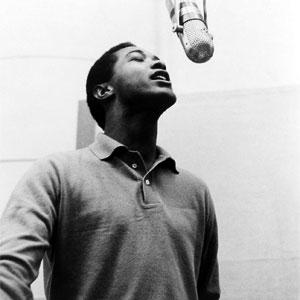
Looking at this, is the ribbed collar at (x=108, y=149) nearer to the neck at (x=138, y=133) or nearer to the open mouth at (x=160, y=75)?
the neck at (x=138, y=133)

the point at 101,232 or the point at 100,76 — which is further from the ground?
the point at 100,76

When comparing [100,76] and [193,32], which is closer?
[193,32]

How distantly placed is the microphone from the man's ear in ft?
0.76

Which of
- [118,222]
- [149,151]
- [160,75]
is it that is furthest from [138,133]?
[118,222]

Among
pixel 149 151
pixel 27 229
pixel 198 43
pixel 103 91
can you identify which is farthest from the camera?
pixel 103 91

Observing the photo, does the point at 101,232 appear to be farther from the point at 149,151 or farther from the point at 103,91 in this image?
the point at 103,91

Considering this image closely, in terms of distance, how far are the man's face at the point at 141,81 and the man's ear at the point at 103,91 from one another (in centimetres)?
1

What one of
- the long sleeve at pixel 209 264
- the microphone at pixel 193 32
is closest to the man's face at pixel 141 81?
the microphone at pixel 193 32

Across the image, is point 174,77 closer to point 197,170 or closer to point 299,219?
point 197,170

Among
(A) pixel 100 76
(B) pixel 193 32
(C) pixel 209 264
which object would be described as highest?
(B) pixel 193 32

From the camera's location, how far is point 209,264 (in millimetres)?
1049

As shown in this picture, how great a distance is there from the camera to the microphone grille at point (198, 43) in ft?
3.03

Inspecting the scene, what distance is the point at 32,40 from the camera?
1889mm

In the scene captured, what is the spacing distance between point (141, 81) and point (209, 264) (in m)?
0.42
